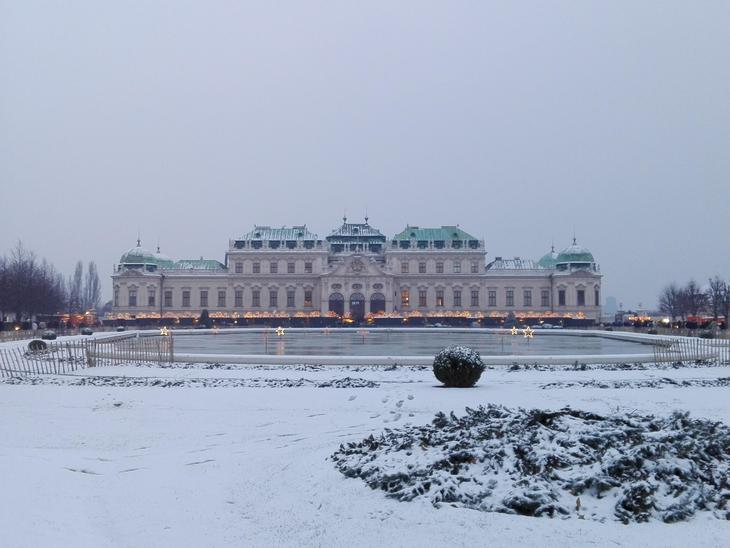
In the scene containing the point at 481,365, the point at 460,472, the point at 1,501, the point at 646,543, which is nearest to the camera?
the point at 646,543

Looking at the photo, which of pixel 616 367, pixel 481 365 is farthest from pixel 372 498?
pixel 616 367

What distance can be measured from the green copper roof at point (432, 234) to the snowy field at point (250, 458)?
76.4m

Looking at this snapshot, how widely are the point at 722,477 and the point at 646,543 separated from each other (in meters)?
1.84

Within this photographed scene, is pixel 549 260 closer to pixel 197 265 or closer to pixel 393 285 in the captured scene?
pixel 393 285

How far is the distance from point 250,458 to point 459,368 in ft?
30.8

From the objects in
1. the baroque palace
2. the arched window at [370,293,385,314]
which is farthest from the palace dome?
the arched window at [370,293,385,314]

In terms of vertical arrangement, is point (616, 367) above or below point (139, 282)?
below

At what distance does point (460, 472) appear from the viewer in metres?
8.46

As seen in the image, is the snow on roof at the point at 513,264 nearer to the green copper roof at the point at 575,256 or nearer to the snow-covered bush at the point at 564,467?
the green copper roof at the point at 575,256

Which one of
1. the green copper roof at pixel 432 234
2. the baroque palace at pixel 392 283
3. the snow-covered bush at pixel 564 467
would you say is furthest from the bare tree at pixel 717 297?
the snow-covered bush at pixel 564 467

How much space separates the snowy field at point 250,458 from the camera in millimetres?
7098

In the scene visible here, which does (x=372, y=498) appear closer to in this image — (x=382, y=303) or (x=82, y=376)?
(x=82, y=376)

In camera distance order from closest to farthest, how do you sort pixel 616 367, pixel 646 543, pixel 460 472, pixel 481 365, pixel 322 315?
pixel 646 543
pixel 460 472
pixel 481 365
pixel 616 367
pixel 322 315

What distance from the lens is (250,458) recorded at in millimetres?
10664
